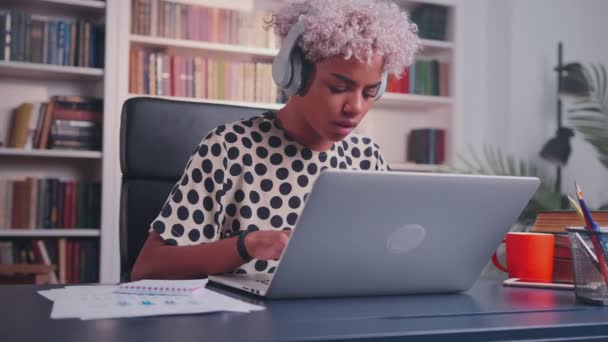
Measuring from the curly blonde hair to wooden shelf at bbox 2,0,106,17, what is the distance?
6.08 feet

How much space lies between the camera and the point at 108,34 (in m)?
2.96

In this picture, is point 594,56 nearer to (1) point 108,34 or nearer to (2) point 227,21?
(2) point 227,21

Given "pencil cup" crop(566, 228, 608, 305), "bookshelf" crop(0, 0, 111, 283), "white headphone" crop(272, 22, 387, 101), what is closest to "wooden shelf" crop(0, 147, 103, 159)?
"bookshelf" crop(0, 0, 111, 283)

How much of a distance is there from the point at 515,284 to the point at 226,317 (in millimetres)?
566

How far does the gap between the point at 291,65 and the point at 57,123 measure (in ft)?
6.22

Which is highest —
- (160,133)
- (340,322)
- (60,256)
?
(160,133)

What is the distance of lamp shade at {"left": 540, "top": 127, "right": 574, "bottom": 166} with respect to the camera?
3.54 metres

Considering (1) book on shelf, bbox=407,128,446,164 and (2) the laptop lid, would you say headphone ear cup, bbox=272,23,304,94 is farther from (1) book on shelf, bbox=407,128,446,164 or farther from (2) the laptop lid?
(1) book on shelf, bbox=407,128,446,164

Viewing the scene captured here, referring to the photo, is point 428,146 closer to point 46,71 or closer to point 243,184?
point 46,71

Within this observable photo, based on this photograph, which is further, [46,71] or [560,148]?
[560,148]

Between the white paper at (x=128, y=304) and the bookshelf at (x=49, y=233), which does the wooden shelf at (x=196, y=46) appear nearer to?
the bookshelf at (x=49, y=233)

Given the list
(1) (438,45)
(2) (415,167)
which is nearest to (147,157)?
(2) (415,167)

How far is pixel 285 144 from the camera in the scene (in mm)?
1478

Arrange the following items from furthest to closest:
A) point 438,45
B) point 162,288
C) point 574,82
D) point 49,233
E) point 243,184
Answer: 1. point 438,45
2. point 574,82
3. point 49,233
4. point 243,184
5. point 162,288
